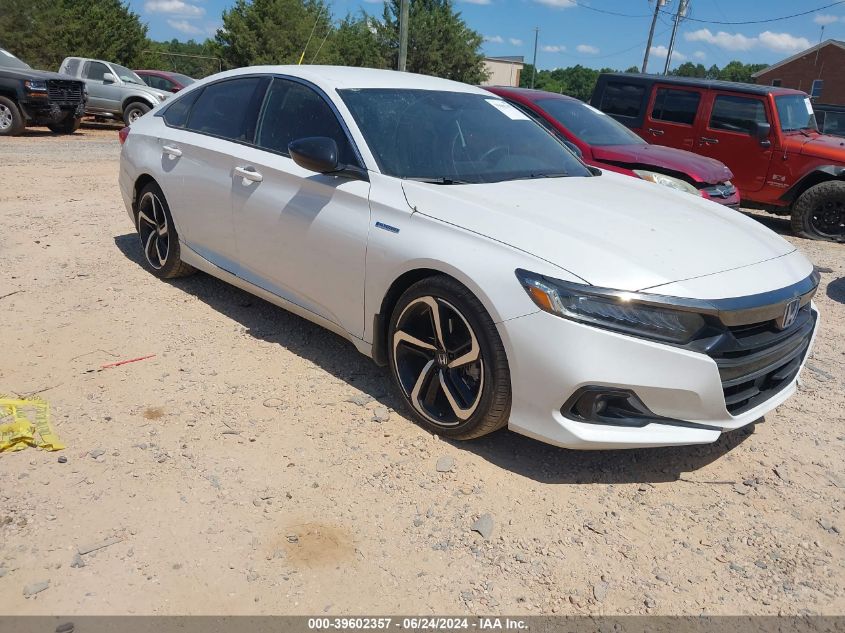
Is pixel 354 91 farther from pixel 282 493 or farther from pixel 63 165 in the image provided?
pixel 63 165

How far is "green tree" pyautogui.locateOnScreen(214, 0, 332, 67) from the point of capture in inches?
1321

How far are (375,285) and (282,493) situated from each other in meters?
1.09

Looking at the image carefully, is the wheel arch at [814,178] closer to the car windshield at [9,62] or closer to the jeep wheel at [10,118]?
the jeep wheel at [10,118]

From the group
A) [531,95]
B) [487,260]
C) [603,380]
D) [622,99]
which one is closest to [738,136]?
[622,99]

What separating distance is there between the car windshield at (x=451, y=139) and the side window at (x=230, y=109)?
81 centimetres

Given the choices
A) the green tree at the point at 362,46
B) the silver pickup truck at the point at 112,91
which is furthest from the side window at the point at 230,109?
the green tree at the point at 362,46

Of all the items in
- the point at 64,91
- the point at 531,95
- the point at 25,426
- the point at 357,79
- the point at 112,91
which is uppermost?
the point at 357,79

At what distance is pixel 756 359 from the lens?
117 inches

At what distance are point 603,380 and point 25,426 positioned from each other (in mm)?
2586

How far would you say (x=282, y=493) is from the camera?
294cm

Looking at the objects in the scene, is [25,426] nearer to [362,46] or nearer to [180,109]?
[180,109]

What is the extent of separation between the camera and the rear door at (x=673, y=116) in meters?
9.49

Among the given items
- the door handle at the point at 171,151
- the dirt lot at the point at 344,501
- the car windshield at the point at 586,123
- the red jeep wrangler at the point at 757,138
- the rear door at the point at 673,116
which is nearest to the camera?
the dirt lot at the point at 344,501

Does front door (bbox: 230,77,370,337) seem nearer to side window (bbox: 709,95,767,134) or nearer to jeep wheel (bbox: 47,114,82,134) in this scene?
side window (bbox: 709,95,767,134)
